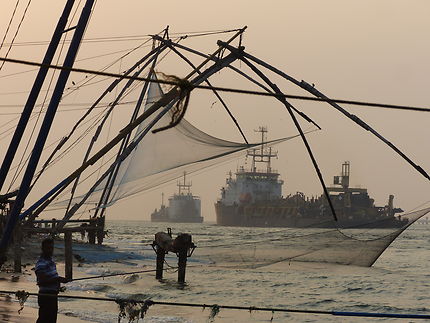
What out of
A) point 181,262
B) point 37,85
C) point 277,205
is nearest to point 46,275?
point 37,85

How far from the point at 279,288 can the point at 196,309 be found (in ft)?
32.7

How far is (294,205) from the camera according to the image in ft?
512

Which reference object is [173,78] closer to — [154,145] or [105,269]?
[154,145]

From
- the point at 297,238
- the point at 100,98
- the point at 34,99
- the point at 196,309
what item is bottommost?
the point at 196,309

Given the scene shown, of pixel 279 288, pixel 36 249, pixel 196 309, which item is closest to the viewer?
pixel 196 309

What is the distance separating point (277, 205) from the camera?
161m

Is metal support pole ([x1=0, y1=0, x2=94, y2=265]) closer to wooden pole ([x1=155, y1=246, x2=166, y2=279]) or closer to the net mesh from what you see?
the net mesh

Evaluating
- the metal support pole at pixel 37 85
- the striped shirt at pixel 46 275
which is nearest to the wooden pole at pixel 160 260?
the metal support pole at pixel 37 85

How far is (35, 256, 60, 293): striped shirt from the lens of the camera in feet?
36.2

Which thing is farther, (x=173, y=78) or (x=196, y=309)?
(x=196, y=309)

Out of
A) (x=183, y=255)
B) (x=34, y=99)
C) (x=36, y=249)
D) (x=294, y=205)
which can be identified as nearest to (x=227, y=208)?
(x=294, y=205)

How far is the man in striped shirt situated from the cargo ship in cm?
12059

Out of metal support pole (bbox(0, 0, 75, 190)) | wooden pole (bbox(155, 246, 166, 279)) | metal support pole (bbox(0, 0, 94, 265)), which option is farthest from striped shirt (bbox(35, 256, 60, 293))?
wooden pole (bbox(155, 246, 166, 279))

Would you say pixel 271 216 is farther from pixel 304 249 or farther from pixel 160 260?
pixel 304 249
